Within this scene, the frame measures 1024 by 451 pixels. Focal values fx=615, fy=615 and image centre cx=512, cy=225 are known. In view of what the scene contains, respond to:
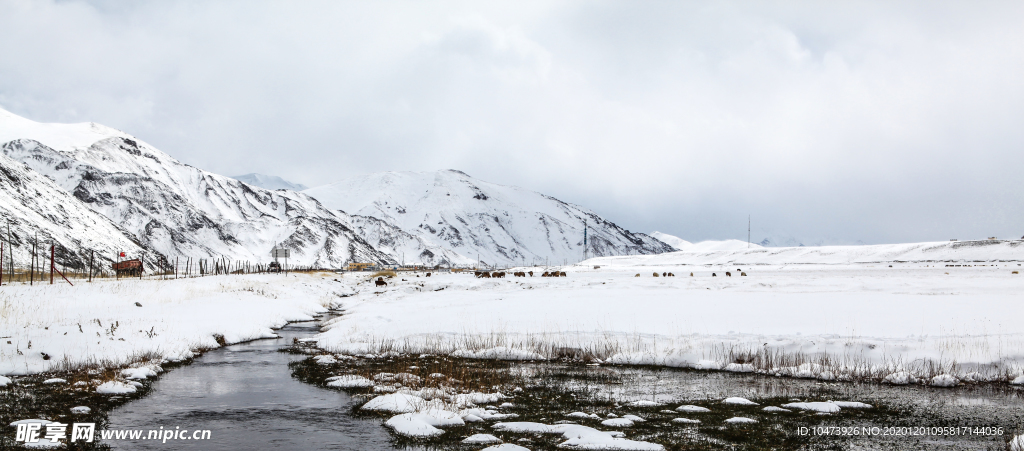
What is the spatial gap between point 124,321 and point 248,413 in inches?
601

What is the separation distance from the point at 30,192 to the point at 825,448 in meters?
126

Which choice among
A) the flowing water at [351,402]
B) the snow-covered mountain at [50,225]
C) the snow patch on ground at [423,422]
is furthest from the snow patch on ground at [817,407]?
the snow-covered mountain at [50,225]

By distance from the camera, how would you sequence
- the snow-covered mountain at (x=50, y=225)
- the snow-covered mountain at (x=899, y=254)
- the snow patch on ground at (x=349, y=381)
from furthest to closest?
1. the snow-covered mountain at (x=899, y=254)
2. the snow-covered mountain at (x=50, y=225)
3. the snow patch on ground at (x=349, y=381)

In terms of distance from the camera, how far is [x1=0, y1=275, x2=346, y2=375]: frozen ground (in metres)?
19.1

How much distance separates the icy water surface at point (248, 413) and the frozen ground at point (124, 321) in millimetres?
2774

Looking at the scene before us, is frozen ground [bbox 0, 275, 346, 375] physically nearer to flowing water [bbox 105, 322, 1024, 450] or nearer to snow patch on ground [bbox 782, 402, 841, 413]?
flowing water [bbox 105, 322, 1024, 450]

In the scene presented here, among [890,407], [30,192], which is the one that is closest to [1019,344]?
[890,407]

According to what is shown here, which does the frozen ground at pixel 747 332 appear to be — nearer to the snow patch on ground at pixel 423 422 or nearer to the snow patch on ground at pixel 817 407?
the snow patch on ground at pixel 817 407

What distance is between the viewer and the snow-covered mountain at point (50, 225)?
83312 millimetres

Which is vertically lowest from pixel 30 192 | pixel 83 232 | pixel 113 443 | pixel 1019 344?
pixel 113 443

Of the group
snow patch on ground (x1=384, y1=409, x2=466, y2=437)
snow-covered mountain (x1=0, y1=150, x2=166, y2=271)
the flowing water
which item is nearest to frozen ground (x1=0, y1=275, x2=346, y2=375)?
the flowing water

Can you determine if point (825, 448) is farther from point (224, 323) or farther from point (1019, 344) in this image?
point (224, 323)

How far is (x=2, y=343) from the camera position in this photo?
1895 cm

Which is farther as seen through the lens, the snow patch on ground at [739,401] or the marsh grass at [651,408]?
the snow patch on ground at [739,401]
